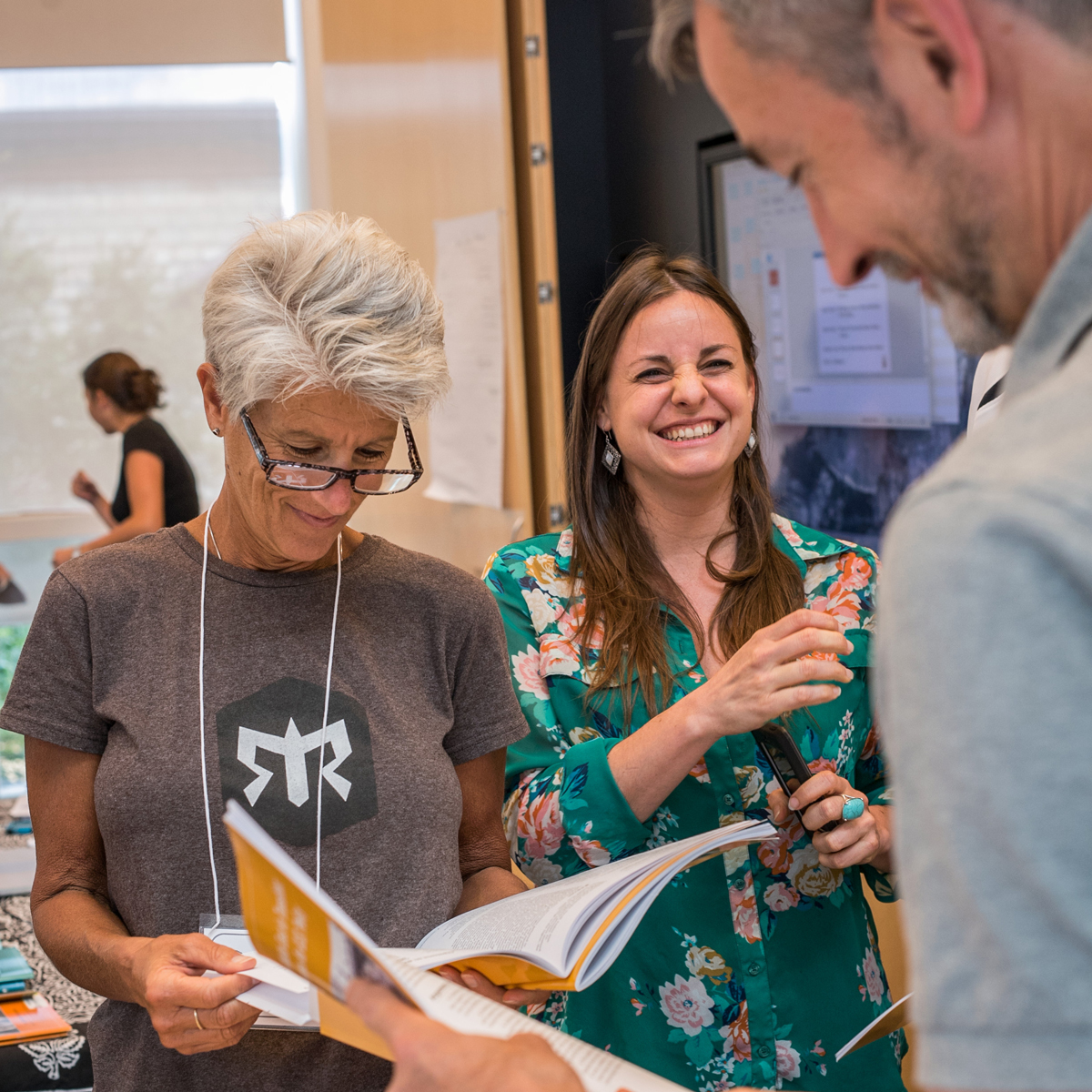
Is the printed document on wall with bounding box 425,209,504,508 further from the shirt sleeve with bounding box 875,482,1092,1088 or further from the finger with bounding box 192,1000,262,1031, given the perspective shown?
the shirt sleeve with bounding box 875,482,1092,1088

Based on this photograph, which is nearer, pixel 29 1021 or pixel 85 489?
pixel 29 1021

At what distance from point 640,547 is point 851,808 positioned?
498 mm

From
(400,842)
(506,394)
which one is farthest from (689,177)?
(400,842)

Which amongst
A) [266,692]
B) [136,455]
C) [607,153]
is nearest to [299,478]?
[266,692]

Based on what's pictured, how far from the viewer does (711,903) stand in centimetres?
153

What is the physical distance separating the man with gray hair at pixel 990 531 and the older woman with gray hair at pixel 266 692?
78 cm

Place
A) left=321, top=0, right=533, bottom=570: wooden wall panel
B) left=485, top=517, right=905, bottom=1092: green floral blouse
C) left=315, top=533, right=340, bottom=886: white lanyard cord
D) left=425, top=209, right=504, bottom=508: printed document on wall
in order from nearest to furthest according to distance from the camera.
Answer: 1. left=315, top=533, right=340, bottom=886: white lanyard cord
2. left=485, top=517, right=905, bottom=1092: green floral blouse
3. left=321, top=0, right=533, bottom=570: wooden wall panel
4. left=425, top=209, right=504, bottom=508: printed document on wall

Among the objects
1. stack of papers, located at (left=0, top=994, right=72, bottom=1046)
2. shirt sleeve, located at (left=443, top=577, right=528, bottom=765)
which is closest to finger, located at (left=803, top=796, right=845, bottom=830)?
shirt sleeve, located at (left=443, top=577, right=528, bottom=765)

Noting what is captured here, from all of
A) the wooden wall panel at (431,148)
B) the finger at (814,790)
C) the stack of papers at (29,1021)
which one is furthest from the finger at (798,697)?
the wooden wall panel at (431,148)

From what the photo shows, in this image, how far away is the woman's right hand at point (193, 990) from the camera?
1.04 m

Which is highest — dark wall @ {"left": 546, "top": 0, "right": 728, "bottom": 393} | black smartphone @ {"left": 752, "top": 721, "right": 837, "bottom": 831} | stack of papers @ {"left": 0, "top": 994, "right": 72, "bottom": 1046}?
dark wall @ {"left": 546, "top": 0, "right": 728, "bottom": 393}

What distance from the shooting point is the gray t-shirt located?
122 cm

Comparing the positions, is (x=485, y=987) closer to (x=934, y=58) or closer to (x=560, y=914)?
(x=560, y=914)

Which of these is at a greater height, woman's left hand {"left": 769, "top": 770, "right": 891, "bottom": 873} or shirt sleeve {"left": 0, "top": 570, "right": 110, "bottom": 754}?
shirt sleeve {"left": 0, "top": 570, "right": 110, "bottom": 754}
